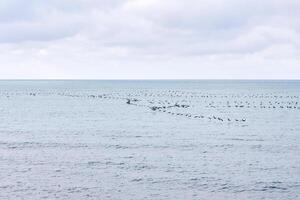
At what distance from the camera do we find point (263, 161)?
50.4 m

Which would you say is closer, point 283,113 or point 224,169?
point 224,169

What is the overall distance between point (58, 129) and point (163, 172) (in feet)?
120

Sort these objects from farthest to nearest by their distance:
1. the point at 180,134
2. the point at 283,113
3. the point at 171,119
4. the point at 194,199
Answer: the point at 283,113 < the point at 171,119 < the point at 180,134 < the point at 194,199

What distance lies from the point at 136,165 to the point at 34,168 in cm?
990

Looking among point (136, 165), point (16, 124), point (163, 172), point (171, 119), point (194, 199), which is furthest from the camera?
point (171, 119)

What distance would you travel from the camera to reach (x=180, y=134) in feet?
234

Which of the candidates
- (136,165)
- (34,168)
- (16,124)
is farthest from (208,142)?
(16,124)

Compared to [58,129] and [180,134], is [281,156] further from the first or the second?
[58,129]

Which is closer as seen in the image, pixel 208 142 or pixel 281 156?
pixel 281 156

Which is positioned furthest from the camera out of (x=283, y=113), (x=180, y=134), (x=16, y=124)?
(x=283, y=113)

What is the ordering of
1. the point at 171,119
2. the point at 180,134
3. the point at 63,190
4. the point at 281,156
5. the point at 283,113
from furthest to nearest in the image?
the point at 283,113 → the point at 171,119 → the point at 180,134 → the point at 281,156 → the point at 63,190

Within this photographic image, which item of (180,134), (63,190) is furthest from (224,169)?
(180,134)

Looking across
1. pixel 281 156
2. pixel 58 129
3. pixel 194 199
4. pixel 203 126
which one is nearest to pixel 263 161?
pixel 281 156

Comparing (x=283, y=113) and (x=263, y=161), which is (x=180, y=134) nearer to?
(x=263, y=161)
